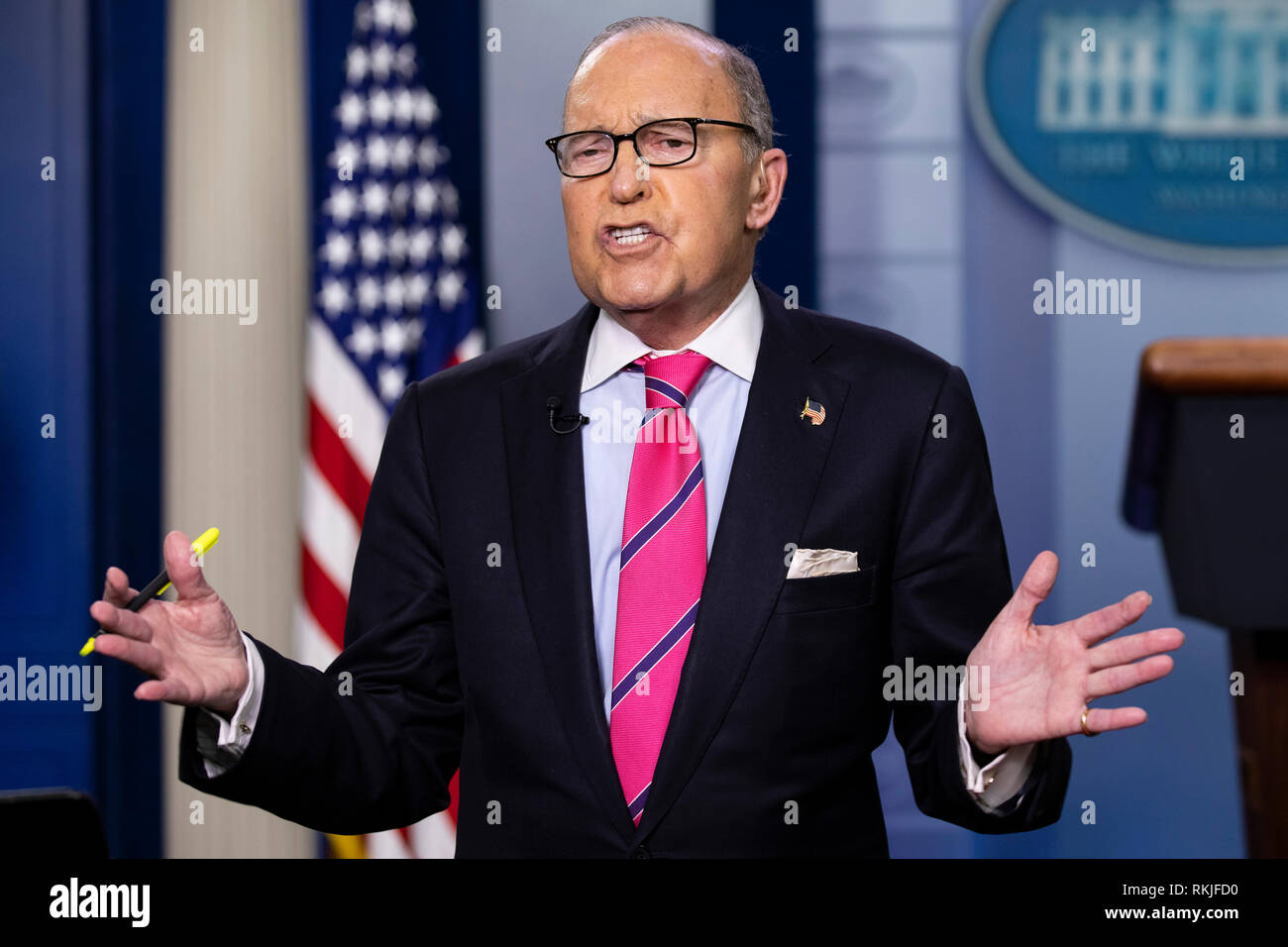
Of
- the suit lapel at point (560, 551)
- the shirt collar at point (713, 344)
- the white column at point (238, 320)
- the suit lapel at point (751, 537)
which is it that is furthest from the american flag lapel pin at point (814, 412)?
the white column at point (238, 320)

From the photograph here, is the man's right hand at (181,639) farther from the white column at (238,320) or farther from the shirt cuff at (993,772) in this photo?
the white column at (238,320)

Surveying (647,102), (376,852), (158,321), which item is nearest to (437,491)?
(647,102)

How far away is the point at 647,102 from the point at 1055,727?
1.00 metres

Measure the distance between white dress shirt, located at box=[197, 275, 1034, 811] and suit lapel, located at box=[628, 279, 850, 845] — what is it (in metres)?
0.05

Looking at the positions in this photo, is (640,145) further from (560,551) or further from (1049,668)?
(1049,668)

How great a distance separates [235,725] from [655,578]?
0.57 m

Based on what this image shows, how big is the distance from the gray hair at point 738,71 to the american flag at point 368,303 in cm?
→ 173

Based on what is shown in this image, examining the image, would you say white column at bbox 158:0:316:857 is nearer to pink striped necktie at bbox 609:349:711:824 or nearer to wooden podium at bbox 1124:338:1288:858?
pink striped necktie at bbox 609:349:711:824

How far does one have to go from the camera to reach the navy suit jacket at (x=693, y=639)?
5.71ft

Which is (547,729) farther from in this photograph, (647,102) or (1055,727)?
(647,102)

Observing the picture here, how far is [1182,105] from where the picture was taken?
4.06 m

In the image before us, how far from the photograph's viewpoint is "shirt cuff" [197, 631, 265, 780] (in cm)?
165

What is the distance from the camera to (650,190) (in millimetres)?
1899

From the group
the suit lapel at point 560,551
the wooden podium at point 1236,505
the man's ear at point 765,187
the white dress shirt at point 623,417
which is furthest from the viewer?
the wooden podium at point 1236,505
